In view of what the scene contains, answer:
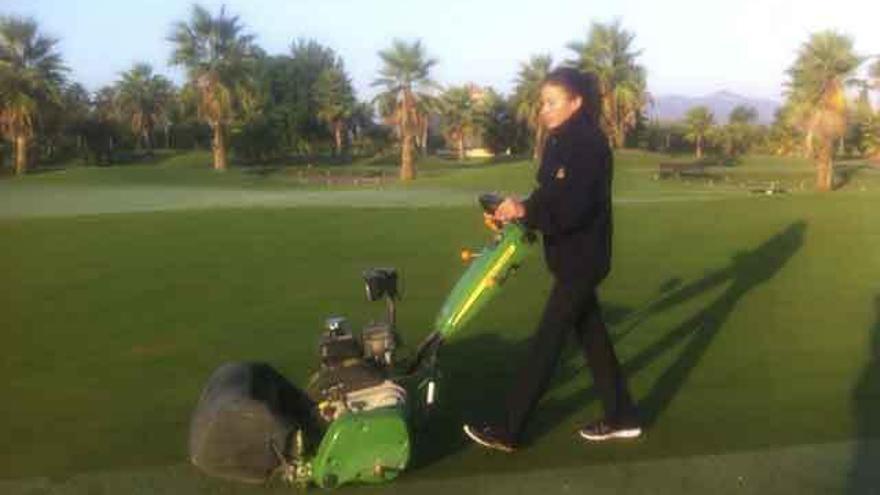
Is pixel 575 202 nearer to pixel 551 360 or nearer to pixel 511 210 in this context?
pixel 511 210

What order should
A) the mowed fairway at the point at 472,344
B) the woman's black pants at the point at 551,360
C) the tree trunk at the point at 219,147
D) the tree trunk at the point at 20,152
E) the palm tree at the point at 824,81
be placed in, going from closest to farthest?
the mowed fairway at the point at 472,344 → the woman's black pants at the point at 551,360 → the palm tree at the point at 824,81 → the tree trunk at the point at 20,152 → the tree trunk at the point at 219,147

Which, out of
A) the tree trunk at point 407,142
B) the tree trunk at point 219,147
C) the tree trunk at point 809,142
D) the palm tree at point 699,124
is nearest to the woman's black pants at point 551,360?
the tree trunk at point 407,142

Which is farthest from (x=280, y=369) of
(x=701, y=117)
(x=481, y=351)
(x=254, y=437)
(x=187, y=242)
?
(x=701, y=117)

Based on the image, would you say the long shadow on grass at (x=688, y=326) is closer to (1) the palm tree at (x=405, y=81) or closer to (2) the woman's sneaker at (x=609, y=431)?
(2) the woman's sneaker at (x=609, y=431)

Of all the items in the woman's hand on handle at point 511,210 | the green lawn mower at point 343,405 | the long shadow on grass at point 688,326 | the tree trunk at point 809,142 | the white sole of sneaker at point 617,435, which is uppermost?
the woman's hand on handle at point 511,210

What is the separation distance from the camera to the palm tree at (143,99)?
90562 mm

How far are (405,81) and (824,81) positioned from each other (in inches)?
1044

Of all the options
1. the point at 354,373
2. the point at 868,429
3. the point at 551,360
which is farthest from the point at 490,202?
the point at 868,429

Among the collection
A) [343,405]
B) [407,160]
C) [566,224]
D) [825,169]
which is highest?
[566,224]

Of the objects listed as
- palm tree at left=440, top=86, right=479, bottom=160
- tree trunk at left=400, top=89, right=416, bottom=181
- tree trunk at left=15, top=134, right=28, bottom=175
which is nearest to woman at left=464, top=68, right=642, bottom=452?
tree trunk at left=400, top=89, right=416, bottom=181

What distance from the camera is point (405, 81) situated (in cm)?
7250

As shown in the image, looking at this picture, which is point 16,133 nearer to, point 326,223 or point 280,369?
point 326,223

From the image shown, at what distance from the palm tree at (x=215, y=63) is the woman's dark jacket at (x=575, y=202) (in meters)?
69.8

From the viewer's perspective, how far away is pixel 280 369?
812 centimetres
